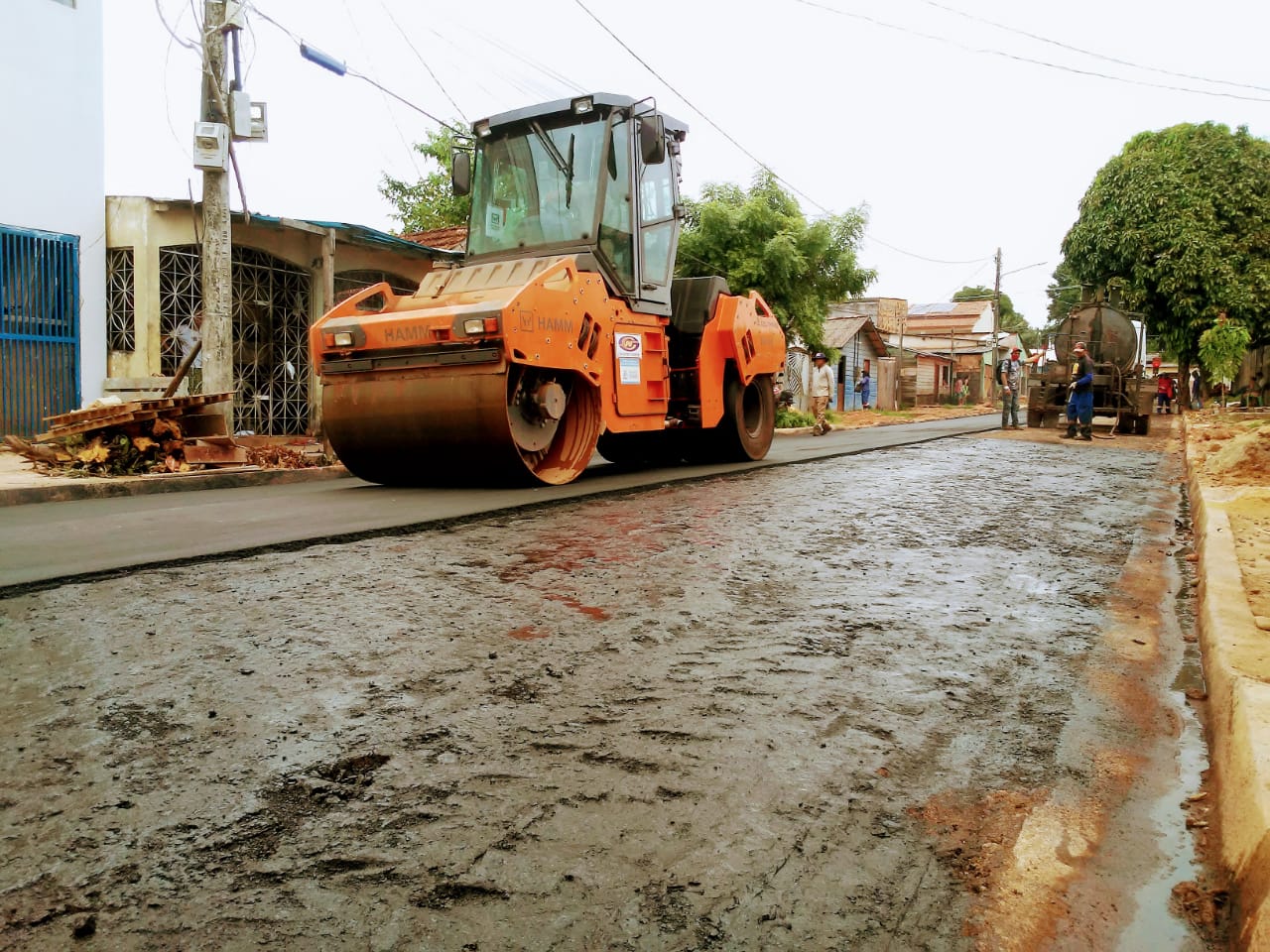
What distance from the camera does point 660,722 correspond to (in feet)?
8.70

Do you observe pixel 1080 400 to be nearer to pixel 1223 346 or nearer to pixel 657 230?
pixel 657 230

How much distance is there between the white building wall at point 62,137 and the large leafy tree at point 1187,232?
25262 millimetres

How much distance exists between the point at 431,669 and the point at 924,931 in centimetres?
173

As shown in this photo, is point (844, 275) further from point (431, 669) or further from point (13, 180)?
point (431, 669)

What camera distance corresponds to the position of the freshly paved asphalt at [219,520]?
477 cm

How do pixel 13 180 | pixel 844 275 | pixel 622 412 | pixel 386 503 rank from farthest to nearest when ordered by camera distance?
pixel 844 275
pixel 13 180
pixel 622 412
pixel 386 503

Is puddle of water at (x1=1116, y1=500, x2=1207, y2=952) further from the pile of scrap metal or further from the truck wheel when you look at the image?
the pile of scrap metal

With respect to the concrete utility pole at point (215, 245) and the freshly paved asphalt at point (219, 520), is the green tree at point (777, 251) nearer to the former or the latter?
the concrete utility pole at point (215, 245)

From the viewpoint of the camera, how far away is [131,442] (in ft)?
30.5

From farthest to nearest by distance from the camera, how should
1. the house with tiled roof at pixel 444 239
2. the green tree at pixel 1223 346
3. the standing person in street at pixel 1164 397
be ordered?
the standing person in street at pixel 1164 397, the green tree at pixel 1223 346, the house with tiled roof at pixel 444 239

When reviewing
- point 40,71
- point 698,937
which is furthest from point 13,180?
point 698,937

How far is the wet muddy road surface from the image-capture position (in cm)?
178

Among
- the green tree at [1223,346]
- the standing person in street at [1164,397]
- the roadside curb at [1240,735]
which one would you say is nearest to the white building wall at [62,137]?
the roadside curb at [1240,735]

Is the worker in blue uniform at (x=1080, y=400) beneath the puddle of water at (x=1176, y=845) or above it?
above
